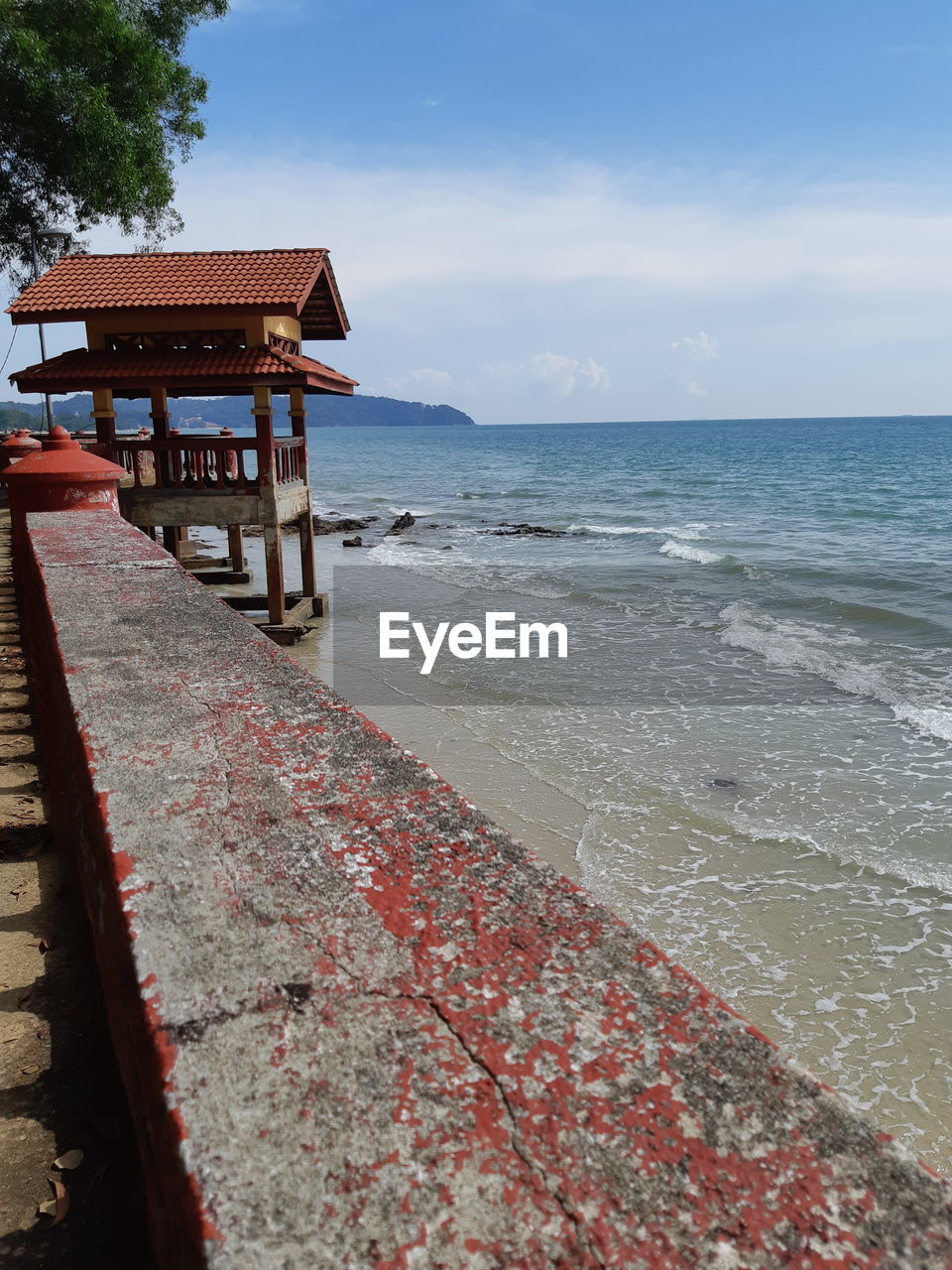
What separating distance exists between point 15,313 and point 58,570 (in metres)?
9.36

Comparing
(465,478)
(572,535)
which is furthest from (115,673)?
(465,478)

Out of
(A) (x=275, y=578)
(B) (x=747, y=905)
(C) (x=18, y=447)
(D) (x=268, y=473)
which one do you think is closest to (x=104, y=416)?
(D) (x=268, y=473)

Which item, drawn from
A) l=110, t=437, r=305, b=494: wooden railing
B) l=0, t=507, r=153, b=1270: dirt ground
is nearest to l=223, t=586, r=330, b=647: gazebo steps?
l=110, t=437, r=305, b=494: wooden railing

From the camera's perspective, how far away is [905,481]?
54.5m

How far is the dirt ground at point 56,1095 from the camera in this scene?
6.29 ft

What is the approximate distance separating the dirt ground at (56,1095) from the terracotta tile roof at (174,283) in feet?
32.6

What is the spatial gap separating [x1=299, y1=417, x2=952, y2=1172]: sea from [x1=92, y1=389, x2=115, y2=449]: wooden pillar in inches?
209

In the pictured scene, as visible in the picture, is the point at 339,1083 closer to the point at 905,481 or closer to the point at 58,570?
the point at 58,570

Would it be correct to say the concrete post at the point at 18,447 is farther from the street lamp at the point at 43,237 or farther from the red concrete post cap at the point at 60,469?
the red concrete post cap at the point at 60,469

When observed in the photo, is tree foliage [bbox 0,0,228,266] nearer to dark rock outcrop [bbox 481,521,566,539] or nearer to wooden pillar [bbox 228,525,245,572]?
wooden pillar [bbox 228,525,245,572]

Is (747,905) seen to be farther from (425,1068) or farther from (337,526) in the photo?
(337,526)

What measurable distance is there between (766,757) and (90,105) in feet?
61.4

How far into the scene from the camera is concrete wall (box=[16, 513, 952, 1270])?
965mm

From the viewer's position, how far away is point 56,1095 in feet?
7.72
